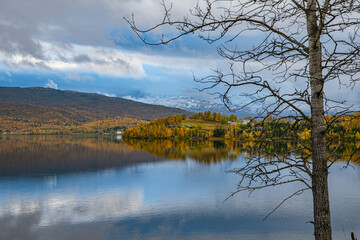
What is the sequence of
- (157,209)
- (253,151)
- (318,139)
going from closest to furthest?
(318,139), (253,151), (157,209)

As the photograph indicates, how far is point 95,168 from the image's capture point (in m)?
58.0

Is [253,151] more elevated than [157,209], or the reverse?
[253,151]

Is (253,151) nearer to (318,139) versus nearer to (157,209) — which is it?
(318,139)

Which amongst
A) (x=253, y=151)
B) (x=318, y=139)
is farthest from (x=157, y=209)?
(x=318, y=139)

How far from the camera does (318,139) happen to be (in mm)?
5754

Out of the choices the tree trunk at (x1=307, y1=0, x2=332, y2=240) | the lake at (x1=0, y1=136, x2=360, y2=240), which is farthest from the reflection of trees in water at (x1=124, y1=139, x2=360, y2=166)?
the lake at (x1=0, y1=136, x2=360, y2=240)

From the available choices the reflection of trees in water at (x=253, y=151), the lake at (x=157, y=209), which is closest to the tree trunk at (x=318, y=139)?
the reflection of trees in water at (x=253, y=151)

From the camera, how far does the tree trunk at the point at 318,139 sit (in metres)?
5.64

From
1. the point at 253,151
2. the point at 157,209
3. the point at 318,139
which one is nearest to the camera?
the point at 318,139

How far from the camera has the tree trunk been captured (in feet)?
18.5

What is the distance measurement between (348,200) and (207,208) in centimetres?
1420

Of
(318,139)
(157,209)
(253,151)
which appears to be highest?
(318,139)

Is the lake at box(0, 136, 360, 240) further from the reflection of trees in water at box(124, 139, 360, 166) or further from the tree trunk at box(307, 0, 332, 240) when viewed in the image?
the tree trunk at box(307, 0, 332, 240)

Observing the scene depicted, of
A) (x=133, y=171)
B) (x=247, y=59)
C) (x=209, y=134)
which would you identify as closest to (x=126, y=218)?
(x=247, y=59)
